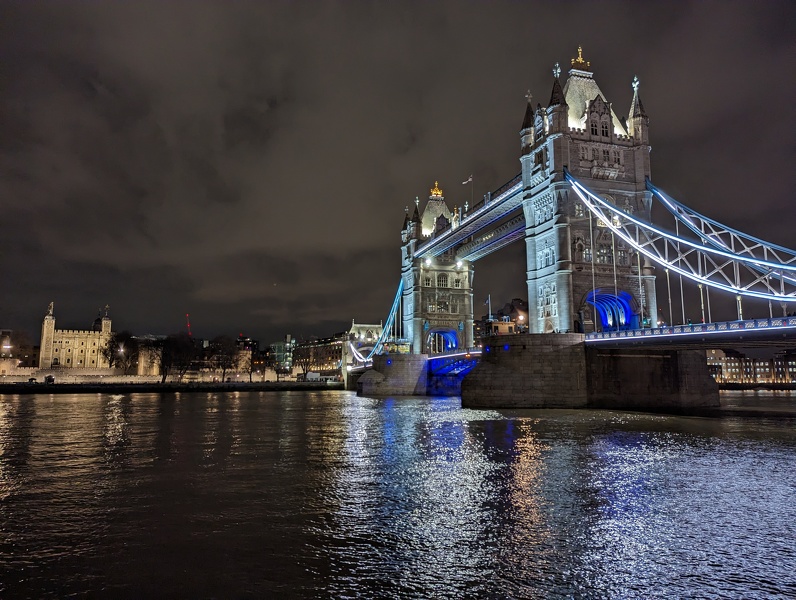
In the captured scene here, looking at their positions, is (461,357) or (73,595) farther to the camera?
(461,357)

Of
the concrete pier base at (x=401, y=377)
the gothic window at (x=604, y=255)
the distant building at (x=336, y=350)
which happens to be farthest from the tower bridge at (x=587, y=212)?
the distant building at (x=336, y=350)

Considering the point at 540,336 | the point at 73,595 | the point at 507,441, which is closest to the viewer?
the point at 73,595

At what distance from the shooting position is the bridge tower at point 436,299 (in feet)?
247

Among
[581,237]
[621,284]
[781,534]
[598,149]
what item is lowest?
[781,534]

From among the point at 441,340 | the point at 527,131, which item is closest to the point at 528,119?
the point at 527,131

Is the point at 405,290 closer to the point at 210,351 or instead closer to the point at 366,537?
the point at 210,351

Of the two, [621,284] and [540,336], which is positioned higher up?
[621,284]

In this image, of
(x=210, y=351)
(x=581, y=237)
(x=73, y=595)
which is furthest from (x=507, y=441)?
(x=210, y=351)

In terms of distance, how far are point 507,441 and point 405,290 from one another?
59.5m

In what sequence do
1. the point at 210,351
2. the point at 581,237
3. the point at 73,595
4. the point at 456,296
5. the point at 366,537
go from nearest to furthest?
the point at 73,595 → the point at 366,537 → the point at 581,237 → the point at 456,296 → the point at 210,351

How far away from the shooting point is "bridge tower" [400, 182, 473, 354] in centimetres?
7525

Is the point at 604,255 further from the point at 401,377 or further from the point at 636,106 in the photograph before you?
the point at 401,377

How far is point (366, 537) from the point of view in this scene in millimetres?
8797

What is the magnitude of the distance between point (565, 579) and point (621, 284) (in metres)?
38.5
